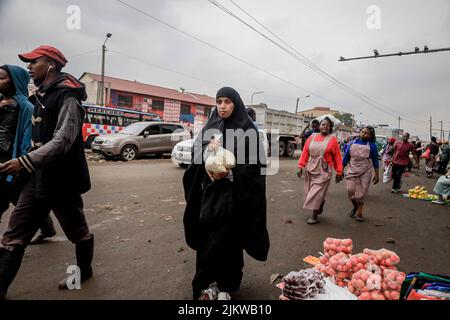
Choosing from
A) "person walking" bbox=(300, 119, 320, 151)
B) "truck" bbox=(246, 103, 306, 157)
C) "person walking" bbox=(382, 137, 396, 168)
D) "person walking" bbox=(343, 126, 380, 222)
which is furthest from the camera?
"truck" bbox=(246, 103, 306, 157)

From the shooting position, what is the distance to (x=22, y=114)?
258cm

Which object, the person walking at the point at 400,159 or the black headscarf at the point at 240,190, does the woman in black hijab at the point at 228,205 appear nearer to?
the black headscarf at the point at 240,190

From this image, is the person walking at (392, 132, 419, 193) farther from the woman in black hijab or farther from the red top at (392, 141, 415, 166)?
the woman in black hijab

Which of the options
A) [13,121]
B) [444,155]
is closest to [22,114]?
[13,121]

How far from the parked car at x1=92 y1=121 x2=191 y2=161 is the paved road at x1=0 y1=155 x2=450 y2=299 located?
4.21 m

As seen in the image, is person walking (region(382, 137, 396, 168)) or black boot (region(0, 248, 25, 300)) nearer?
black boot (region(0, 248, 25, 300))

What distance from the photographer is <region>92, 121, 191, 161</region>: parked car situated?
38.3ft

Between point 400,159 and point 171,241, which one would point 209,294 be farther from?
point 400,159

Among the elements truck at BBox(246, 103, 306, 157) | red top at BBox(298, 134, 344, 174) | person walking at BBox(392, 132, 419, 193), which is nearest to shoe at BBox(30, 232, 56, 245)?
red top at BBox(298, 134, 344, 174)

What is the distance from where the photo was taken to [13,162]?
6.50ft

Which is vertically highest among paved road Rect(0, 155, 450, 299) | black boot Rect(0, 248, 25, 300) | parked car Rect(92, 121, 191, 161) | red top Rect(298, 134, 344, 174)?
parked car Rect(92, 121, 191, 161)

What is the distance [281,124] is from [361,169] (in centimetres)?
1415
